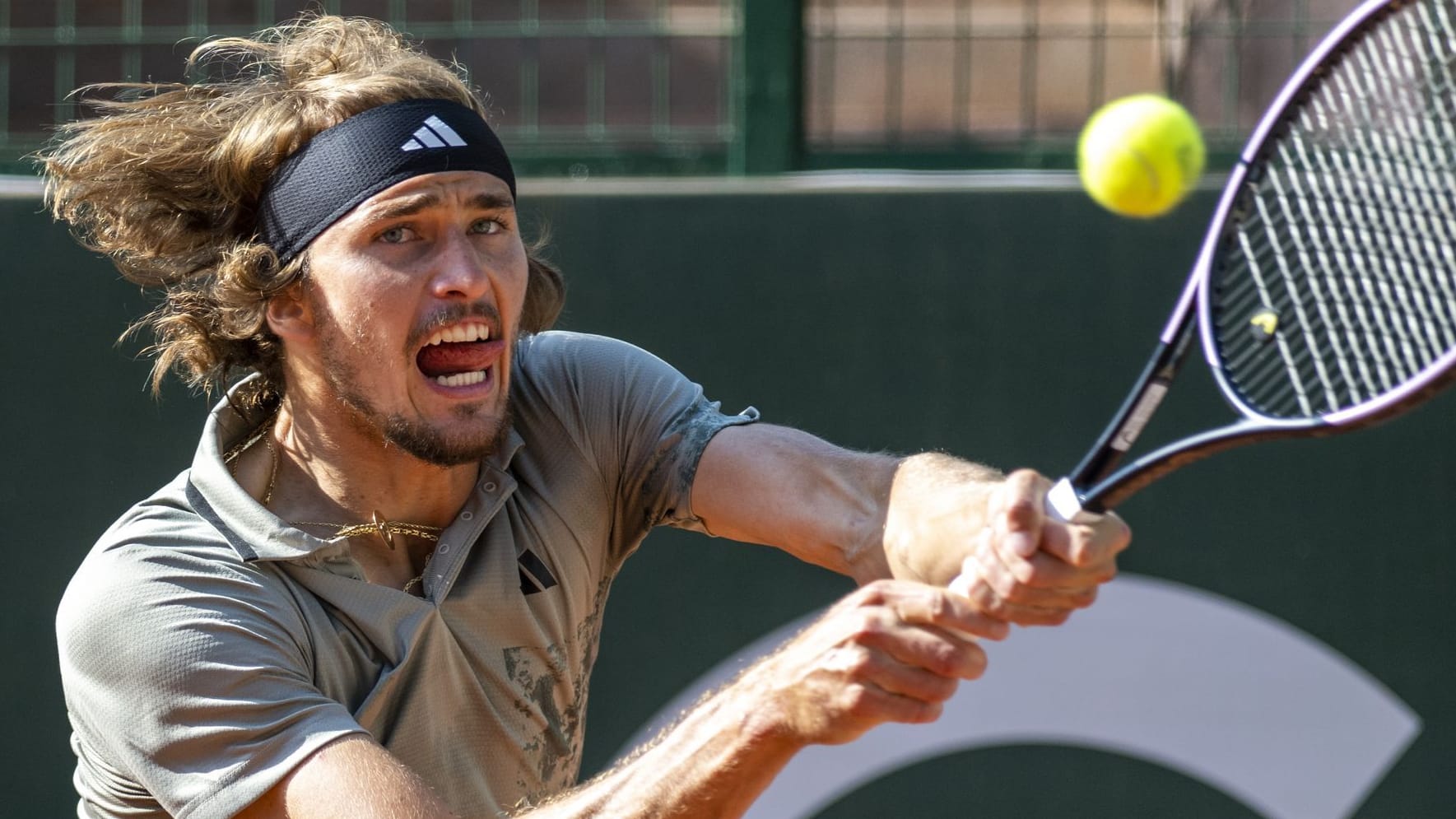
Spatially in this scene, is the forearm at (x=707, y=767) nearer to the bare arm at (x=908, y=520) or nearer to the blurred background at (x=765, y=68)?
the bare arm at (x=908, y=520)

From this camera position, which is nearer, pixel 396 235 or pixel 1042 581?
pixel 1042 581

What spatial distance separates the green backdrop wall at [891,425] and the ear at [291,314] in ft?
4.51

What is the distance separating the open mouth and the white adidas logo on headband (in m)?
0.28

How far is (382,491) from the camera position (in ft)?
8.06

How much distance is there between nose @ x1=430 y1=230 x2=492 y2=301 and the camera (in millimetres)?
2373

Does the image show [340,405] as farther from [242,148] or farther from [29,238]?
[29,238]

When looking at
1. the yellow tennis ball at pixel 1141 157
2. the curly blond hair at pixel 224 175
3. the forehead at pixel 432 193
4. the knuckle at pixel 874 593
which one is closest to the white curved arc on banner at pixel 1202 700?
the yellow tennis ball at pixel 1141 157

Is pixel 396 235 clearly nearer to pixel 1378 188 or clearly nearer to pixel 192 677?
pixel 192 677

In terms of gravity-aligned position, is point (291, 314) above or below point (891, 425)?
above

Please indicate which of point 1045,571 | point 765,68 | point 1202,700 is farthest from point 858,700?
point 765,68

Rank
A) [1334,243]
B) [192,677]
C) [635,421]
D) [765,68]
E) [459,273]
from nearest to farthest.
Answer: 1. [192,677]
2. [1334,243]
3. [459,273]
4. [635,421]
5. [765,68]

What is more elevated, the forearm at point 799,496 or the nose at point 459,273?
the nose at point 459,273

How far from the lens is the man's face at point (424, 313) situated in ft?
7.79

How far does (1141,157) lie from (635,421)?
1556mm
